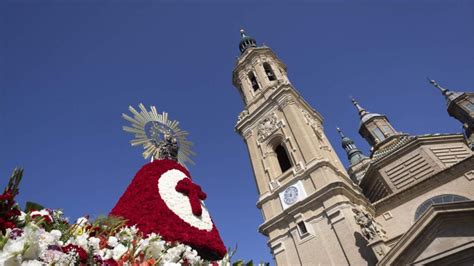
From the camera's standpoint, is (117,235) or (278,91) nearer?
(117,235)

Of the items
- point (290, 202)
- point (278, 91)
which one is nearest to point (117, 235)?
point (290, 202)

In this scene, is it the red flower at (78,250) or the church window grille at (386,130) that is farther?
the church window grille at (386,130)

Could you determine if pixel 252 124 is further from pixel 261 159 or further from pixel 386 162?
pixel 386 162

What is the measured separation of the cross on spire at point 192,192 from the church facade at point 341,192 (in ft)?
Answer: 36.7

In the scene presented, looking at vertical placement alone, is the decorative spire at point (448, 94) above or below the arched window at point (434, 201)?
above

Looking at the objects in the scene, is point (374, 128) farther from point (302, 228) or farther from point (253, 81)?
point (302, 228)

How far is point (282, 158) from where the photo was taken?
21547mm

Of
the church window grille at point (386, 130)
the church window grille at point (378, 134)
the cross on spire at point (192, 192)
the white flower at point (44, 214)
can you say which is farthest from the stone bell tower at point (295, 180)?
the white flower at point (44, 214)

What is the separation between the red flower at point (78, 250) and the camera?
2100 millimetres

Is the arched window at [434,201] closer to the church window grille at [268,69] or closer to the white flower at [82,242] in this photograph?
the church window grille at [268,69]

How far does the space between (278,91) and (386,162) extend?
373 inches

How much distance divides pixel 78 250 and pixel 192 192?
6.94ft

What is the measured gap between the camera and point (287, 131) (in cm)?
2044

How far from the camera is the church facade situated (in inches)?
472
